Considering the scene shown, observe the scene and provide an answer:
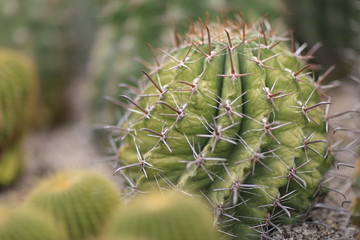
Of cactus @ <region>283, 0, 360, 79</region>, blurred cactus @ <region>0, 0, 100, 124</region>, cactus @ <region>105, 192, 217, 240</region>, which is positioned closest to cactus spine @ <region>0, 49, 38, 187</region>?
blurred cactus @ <region>0, 0, 100, 124</region>

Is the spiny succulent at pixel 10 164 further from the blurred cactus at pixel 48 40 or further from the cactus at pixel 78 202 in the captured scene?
the cactus at pixel 78 202

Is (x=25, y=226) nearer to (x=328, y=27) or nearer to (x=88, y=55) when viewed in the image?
(x=328, y=27)

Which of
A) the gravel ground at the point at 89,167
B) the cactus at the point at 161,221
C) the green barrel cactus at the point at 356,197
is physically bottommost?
the gravel ground at the point at 89,167

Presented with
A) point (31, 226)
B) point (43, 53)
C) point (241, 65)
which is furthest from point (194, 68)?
point (43, 53)

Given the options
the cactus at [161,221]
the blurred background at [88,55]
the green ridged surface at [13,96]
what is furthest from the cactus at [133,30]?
the cactus at [161,221]

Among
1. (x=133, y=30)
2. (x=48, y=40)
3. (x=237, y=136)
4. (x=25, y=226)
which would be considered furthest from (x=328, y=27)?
(x=25, y=226)

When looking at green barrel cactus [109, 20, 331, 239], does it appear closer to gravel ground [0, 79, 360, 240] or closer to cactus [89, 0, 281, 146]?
gravel ground [0, 79, 360, 240]

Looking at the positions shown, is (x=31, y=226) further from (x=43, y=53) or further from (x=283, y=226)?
(x=43, y=53)
